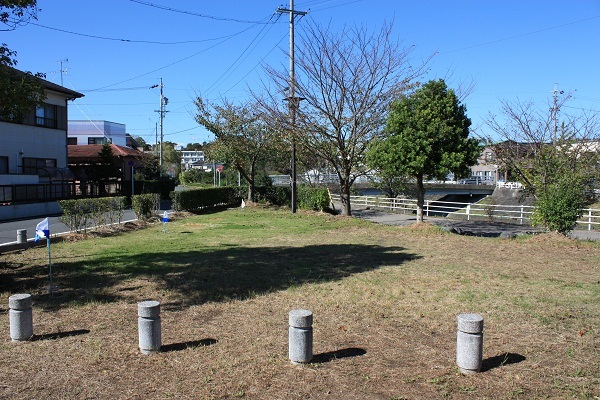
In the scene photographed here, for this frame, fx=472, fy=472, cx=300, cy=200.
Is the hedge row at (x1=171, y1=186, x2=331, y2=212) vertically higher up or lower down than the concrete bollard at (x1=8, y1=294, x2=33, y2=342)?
higher up

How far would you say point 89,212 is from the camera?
52.6 ft

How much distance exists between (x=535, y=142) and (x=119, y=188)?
26460 millimetres

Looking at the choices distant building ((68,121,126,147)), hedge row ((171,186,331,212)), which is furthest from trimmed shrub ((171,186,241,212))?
distant building ((68,121,126,147))

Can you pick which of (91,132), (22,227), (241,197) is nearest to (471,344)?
(22,227)

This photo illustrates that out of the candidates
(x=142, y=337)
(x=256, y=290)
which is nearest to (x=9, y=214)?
(x=256, y=290)

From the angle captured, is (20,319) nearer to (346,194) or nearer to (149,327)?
(149,327)

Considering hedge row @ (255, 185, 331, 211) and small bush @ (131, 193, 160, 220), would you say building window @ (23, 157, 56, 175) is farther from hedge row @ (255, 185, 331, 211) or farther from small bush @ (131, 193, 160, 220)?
hedge row @ (255, 185, 331, 211)

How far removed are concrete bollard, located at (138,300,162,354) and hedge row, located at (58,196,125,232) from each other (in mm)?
11737

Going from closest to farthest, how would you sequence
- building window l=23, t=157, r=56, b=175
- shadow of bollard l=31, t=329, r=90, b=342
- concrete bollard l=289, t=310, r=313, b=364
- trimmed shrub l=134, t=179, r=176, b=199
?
concrete bollard l=289, t=310, r=313, b=364 < shadow of bollard l=31, t=329, r=90, b=342 < building window l=23, t=157, r=56, b=175 < trimmed shrub l=134, t=179, r=176, b=199

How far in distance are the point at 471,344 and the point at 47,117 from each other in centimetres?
3034

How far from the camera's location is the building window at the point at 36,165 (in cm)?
2715

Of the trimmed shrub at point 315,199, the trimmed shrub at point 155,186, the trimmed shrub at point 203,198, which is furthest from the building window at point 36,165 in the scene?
the trimmed shrub at point 315,199

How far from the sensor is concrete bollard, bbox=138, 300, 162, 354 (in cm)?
497

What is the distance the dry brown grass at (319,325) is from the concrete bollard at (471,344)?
0.40 ft
